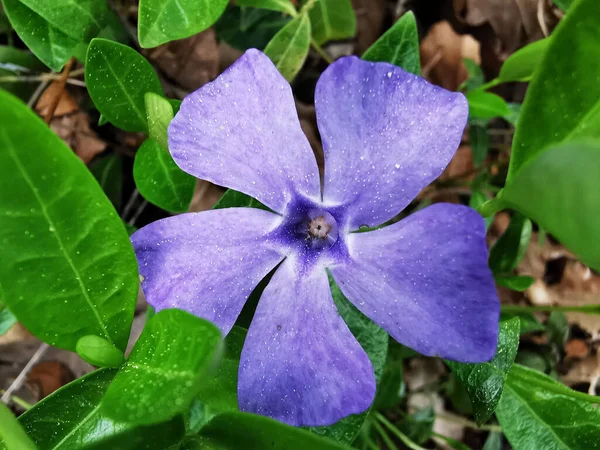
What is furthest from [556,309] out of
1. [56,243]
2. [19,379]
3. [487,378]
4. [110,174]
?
[19,379]

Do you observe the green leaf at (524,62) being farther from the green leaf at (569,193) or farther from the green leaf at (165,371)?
the green leaf at (165,371)

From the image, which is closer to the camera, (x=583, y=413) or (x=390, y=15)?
(x=583, y=413)

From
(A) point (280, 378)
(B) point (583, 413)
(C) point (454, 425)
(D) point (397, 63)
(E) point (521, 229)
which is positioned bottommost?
(C) point (454, 425)

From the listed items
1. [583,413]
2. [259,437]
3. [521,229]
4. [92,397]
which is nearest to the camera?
[259,437]

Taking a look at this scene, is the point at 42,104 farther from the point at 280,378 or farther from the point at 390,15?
the point at 390,15

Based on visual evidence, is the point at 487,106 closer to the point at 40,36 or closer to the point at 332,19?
the point at 332,19

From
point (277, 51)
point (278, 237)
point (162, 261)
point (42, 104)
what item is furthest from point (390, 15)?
point (162, 261)
